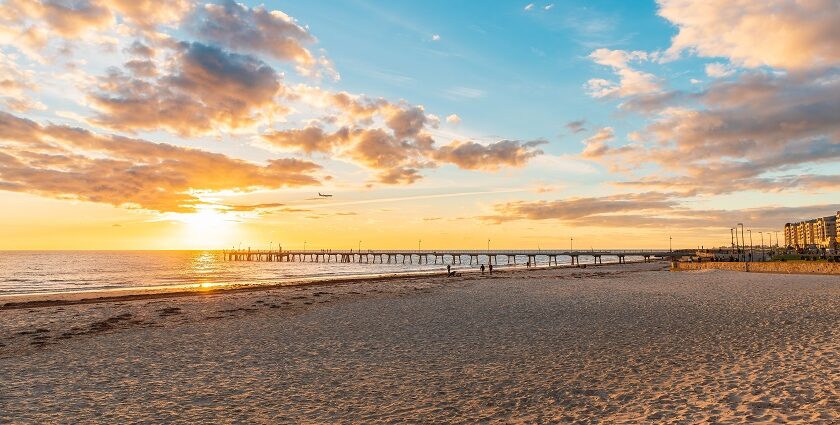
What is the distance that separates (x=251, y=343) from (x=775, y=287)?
34.1 metres

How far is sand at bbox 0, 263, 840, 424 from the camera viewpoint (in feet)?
30.1

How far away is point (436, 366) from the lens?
42.3 ft

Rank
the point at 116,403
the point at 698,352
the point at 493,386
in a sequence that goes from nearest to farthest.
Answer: the point at 116,403 < the point at 493,386 < the point at 698,352

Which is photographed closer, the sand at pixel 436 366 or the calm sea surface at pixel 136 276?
the sand at pixel 436 366

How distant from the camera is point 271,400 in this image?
10.2m

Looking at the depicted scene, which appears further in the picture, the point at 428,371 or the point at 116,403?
the point at 428,371

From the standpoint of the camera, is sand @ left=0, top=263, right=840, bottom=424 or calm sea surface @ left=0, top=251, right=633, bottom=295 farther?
calm sea surface @ left=0, top=251, right=633, bottom=295

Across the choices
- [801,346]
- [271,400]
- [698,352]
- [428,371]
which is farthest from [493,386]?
[801,346]

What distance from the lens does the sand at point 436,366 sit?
9164mm

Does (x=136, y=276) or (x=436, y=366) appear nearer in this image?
(x=436, y=366)

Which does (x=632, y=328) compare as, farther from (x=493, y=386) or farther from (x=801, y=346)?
(x=493, y=386)

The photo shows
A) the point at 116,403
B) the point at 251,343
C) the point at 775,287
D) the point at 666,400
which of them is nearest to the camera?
the point at 666,400

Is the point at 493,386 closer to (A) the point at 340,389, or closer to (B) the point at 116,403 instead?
(A) the point at 340,389

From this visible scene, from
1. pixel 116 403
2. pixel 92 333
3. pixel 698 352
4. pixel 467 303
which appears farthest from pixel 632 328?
pixel 92 333
